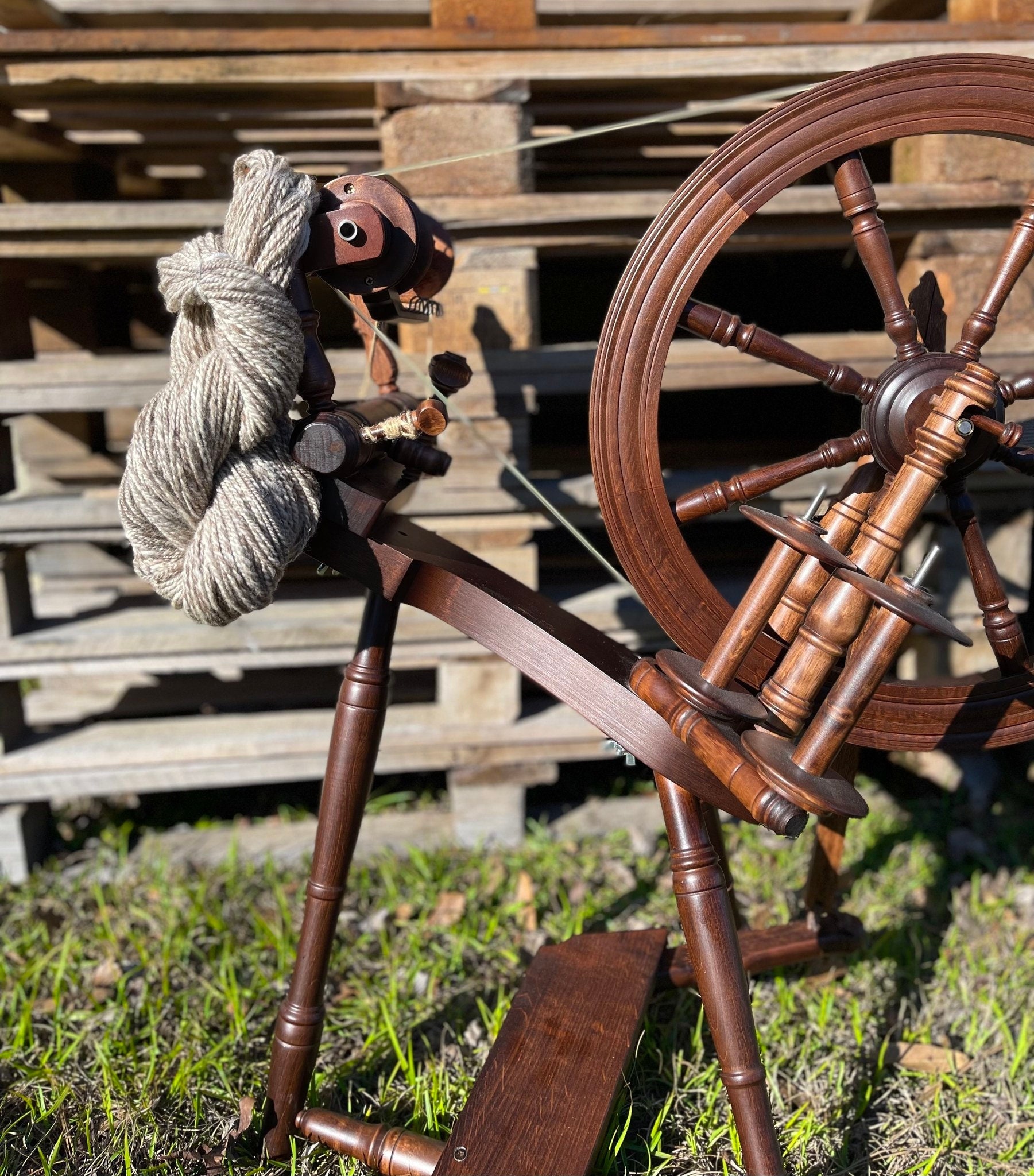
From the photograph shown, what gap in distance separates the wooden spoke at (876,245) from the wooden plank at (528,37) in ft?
2.60

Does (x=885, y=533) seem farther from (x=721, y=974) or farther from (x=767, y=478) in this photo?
(x=721, y=974)

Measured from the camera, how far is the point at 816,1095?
5.60 ft

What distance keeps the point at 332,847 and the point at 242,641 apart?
945 millimetres

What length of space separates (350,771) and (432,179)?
1.32 meters

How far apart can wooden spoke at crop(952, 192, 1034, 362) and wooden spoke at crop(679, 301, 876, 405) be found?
14 centimetres

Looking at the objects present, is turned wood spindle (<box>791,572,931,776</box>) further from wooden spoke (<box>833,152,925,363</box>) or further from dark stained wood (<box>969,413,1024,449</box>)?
wooden spoke (<box>833,152,925,363</box>)

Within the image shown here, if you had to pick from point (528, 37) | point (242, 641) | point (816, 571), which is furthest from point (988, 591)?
point (242, 641)

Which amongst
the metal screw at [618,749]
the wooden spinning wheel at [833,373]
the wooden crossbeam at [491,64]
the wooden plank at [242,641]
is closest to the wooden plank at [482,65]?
the wooden crossbeam at [491,64]

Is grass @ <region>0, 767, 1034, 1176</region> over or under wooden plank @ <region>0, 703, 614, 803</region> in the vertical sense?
under

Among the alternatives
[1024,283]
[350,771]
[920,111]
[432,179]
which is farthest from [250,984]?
[1024,283]

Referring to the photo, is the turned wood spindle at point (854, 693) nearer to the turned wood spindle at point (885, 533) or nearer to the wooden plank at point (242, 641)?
the turned wood spindle at point (885, 533)

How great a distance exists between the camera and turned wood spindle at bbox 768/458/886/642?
1.25 metres

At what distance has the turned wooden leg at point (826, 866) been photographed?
5.84 feet

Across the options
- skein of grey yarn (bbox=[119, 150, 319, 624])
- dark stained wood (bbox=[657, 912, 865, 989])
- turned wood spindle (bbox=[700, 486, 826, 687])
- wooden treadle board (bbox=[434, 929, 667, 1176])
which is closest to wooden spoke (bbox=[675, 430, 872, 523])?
turned wood spindle (bbox=[700, 486, 826, 687])
